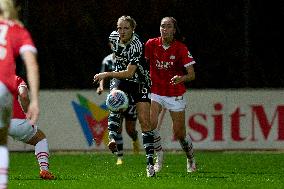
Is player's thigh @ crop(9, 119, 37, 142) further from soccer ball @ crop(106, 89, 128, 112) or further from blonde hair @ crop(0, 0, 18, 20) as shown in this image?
blonde hair @ crop(0, 0, 18, 20)

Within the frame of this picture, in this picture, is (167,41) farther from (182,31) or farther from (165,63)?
(182,31)

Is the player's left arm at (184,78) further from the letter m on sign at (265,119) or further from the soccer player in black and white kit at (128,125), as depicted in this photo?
the letter m on sign at (265,119)

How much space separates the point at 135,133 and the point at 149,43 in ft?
13.4

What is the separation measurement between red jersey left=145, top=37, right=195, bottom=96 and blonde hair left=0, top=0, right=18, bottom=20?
6877mm

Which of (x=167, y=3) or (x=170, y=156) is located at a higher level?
(x=167, y=3)

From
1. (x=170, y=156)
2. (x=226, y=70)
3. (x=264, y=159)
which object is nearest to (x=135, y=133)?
(x=170, y=156)

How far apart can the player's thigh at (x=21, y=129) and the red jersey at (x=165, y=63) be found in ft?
9.00

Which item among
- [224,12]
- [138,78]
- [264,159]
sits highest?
[224,12]

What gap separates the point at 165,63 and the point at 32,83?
7.11 metres

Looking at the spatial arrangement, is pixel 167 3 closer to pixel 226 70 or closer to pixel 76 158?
pixel 226 70

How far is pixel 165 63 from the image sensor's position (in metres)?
15.0

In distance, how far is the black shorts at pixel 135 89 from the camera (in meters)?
13.9

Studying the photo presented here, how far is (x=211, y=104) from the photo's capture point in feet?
70.9

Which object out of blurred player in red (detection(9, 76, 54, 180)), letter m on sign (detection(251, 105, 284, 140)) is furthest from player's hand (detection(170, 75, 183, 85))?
letter m on sign (detection(251, 105, 284, 140))
